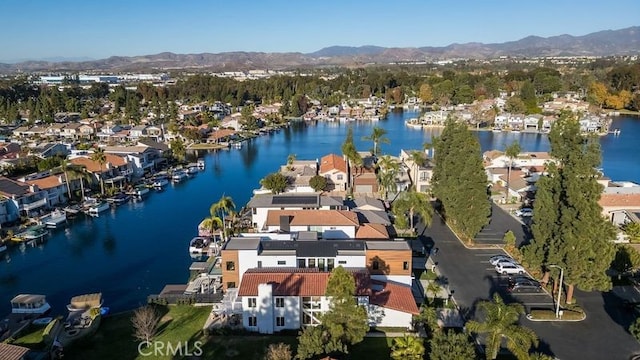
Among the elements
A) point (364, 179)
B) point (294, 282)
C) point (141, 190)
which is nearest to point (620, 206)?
point (364, 179)

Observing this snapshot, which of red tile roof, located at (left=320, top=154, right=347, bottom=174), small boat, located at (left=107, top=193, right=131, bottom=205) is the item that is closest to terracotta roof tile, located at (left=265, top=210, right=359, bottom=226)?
red tile roof, located at (left=320, top=154, right=347, bottom=174)

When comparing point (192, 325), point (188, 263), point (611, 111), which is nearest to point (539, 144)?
point (611, 111)

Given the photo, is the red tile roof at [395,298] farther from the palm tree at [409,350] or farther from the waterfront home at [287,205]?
the waterfront home at [287,205]

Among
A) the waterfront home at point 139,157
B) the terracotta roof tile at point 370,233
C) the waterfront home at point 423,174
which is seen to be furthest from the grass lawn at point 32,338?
the waterfront home at point 423,174

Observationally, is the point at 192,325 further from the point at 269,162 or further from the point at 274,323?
the point at 269,162

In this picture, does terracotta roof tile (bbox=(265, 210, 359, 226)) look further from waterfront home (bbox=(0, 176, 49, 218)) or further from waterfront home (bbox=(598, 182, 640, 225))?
→ waterfront home (bbox=(0, 176, 49, 218))

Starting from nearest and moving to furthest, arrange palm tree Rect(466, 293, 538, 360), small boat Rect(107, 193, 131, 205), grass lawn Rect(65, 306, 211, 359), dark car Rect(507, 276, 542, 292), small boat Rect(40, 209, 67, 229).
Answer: palm tree Rect(466, 293, 538, 360), grass lawn Rect(65, 306, 211, 359), dark car Rect(507, 276, 542, 292), small boat Rect(40, 209, 67, 229), small boat Rect(107, 193, 131, 205)

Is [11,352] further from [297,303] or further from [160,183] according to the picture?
[160,183]
